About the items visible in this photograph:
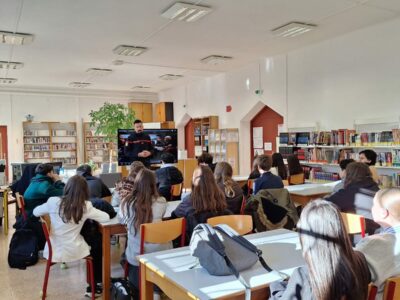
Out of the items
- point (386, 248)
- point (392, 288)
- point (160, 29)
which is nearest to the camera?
point (392, 288)

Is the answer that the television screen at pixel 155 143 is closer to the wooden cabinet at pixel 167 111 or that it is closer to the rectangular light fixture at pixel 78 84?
the rectangular light fixture at pixel 78 84

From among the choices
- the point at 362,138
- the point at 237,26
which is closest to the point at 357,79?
the point at 362,138

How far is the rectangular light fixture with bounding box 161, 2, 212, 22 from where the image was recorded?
4.82 metres

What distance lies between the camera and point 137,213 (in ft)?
9.77

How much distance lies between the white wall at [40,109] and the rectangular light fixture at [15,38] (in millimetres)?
5862

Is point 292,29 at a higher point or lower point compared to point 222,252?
higher

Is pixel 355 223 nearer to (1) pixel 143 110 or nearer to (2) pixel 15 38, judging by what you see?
(2) pixel 15 38

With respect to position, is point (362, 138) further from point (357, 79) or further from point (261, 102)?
point (261, 102)

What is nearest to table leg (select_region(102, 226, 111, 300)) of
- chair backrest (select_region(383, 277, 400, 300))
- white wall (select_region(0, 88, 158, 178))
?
chair backrest (select_region(383, 277, 400, 300))

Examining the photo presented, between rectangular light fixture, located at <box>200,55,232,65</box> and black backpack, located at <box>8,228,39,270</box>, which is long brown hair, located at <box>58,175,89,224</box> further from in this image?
rectangular light fixture, located at <box>200,55,232,65</box>

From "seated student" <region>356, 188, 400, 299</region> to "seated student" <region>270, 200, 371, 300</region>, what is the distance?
6.3 inches

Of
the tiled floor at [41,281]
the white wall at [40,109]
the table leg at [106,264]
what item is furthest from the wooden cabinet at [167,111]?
the table leg at [106,264]

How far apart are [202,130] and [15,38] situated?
225 inches

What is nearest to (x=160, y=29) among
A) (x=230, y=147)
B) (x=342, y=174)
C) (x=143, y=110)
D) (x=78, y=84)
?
(x=342, y=174)
